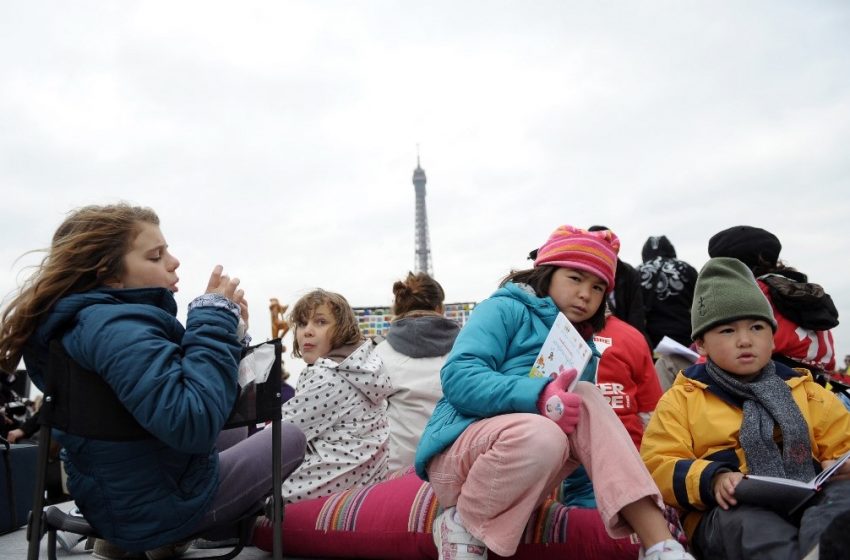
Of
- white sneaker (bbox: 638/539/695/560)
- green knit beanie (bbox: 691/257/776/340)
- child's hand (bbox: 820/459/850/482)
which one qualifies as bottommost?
white sneaker (bbox: 638/539/695/560)

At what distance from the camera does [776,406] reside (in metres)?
2.29

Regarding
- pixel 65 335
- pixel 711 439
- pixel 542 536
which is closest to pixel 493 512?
pixel 542 536

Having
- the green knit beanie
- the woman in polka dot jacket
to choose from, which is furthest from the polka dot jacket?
the green knit beanie

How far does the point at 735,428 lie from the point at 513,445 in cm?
83

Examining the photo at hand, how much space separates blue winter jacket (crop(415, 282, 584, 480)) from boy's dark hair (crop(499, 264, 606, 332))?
134 mm

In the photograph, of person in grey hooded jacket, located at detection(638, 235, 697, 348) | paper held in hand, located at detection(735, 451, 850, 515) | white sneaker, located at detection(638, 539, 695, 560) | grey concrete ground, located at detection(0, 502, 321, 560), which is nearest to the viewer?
white sneaker, located at detection(638, 539, 695, 560)

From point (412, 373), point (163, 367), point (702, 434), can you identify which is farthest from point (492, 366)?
point (412, 373)

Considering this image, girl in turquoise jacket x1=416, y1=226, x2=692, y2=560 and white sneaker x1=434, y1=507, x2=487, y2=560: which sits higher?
girl in turquoise jacket x1=416, y1=226, x2=692, y2=560

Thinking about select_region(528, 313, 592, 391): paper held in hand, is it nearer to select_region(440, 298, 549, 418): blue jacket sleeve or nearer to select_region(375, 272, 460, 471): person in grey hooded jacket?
select_region(440, 298, 549, 418): blue jacket sleeve

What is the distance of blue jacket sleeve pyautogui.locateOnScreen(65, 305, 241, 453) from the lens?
6.05 feet

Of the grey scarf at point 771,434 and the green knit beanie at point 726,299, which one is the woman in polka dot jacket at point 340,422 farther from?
the grey scarf at point 771,434

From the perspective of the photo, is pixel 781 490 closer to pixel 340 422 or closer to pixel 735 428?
pixel 735 428

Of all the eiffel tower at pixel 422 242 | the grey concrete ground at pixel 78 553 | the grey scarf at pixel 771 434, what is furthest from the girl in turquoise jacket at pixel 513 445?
the eiffel tower at pixel 422 242

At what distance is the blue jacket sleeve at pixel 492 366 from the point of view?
83.0 inches
